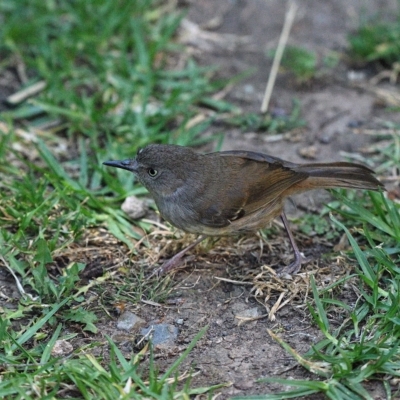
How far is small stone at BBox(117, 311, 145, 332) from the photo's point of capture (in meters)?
4.93

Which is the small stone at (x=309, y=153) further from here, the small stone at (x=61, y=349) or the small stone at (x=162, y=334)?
the small stone at (x=61, y=349)

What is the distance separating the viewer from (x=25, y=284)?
5.26 meters

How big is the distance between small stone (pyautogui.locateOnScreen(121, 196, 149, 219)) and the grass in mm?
62

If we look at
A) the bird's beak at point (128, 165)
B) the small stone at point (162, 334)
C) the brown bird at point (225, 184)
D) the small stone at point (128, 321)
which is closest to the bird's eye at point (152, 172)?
the brown bird at point (225, 184)

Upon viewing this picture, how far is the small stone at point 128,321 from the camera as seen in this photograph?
4.93 meters

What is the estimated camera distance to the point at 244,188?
18.3 ft

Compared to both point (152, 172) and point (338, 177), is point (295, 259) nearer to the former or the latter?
point (338, 177)

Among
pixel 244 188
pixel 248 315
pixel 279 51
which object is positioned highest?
pixel 244 188

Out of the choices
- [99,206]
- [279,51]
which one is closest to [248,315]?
[99,206]

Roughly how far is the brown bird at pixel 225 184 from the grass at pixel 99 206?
0.32 m

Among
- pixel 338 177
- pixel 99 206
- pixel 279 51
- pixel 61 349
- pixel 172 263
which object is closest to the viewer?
pixel 61 349

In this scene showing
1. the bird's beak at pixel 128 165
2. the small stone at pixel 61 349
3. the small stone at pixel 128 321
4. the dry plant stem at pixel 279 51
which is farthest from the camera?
the dry plant stem at pixel 279 51

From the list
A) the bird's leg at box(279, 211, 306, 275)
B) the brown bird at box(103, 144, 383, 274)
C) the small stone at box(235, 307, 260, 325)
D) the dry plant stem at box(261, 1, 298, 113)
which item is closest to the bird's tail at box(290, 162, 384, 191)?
the brown bird at box(103, 144, 383, 274)

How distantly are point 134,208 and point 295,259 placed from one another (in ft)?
4.82
